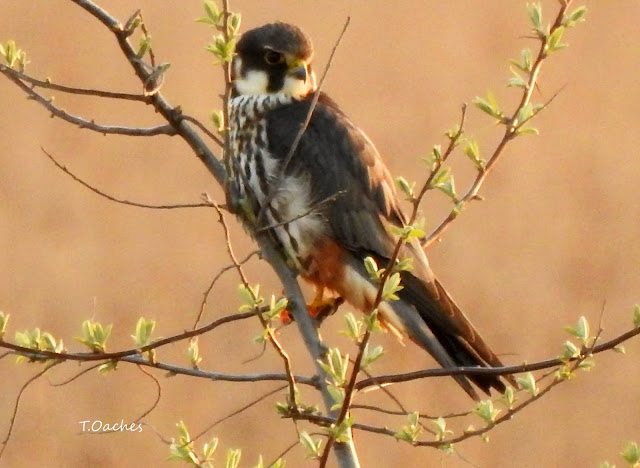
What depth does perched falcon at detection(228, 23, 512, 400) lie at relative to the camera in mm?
2551

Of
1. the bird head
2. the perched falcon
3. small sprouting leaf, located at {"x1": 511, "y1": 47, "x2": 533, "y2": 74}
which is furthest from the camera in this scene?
the bird head

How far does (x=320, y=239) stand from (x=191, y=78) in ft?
12.6

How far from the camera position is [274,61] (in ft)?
9.39

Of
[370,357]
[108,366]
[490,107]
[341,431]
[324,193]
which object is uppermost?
[324,193]

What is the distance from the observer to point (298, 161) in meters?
2.70

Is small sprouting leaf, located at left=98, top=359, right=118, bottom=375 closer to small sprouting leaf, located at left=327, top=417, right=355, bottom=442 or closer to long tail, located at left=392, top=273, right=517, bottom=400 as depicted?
small sprouting leaf, located at left=327, top=417, right=355, bottom=442

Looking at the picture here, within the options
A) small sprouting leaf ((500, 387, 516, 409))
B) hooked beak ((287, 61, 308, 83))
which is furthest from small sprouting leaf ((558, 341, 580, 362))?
hooked beak ((287, 61, 308, 83))

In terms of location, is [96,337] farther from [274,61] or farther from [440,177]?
[274,61]

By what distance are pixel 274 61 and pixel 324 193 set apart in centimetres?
37

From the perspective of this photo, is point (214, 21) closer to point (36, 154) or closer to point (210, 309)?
point (210, 309)

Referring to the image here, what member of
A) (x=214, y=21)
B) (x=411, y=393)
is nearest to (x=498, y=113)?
(x=214, y=21)

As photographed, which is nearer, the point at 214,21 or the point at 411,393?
the point at 214,21

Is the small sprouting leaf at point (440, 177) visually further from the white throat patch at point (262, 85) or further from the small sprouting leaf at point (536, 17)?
the white throat patch at point (262, 85)

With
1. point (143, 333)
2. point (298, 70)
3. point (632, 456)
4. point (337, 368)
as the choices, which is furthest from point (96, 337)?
point (298, 70)
